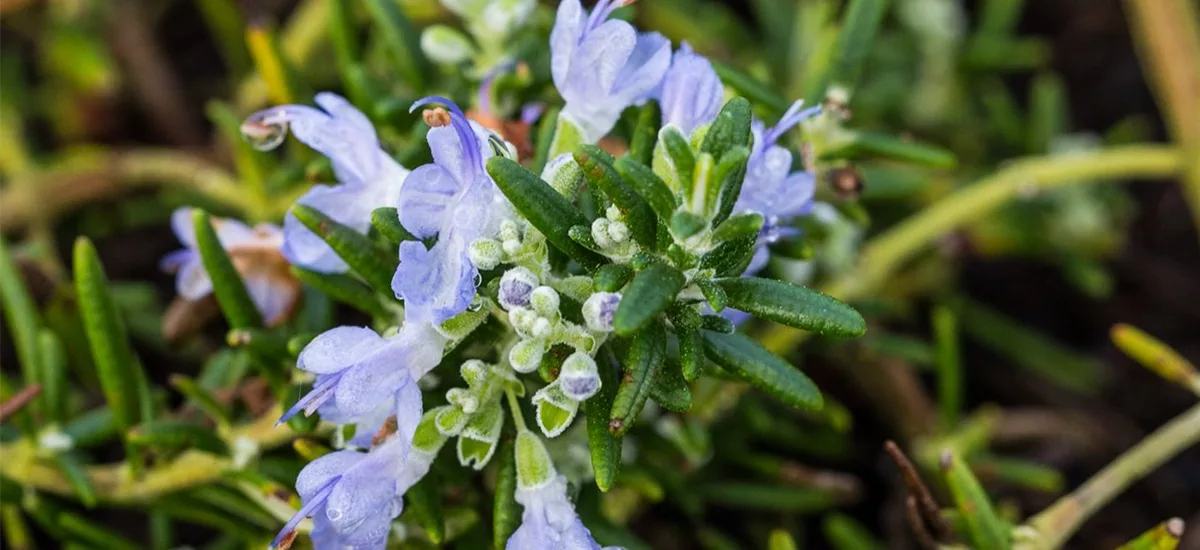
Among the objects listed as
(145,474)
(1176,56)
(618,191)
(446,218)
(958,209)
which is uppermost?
(1176,56)

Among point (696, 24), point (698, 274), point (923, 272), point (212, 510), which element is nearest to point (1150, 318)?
point (923, 272)

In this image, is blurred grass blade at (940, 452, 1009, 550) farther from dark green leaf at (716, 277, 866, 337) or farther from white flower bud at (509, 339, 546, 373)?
white flower bud at (509, 339, 546, 373)

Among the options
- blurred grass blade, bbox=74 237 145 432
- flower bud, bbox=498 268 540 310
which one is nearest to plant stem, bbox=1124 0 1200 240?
flower bud, bbox=498 268 540 310

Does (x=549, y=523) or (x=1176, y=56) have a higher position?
(x=1176, y=56)

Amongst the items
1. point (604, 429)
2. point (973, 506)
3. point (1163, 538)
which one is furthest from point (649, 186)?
point (1163, 538)

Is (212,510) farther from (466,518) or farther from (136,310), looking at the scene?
(136,310)

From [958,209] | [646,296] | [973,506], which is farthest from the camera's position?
[958,209]

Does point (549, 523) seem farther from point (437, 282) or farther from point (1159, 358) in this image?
point (1159, 358)
